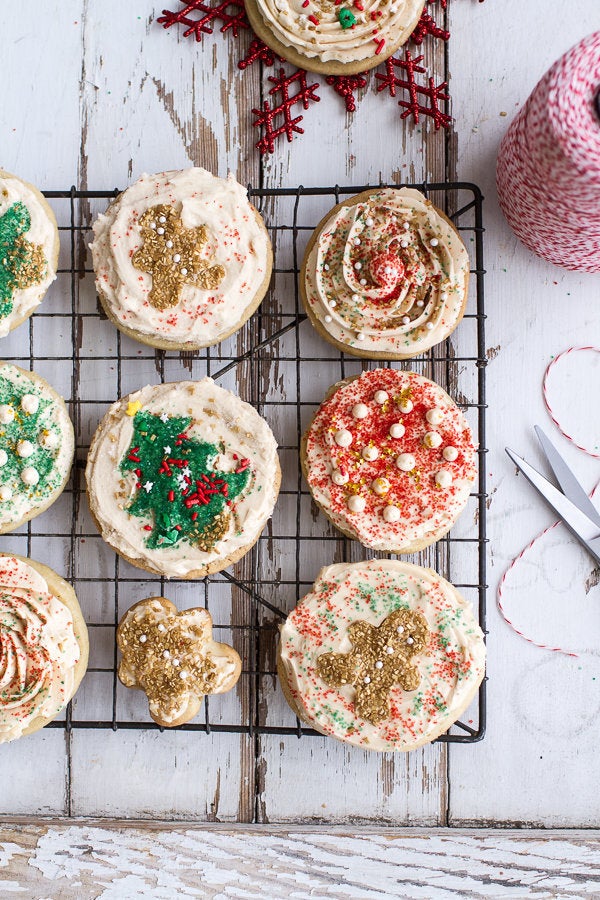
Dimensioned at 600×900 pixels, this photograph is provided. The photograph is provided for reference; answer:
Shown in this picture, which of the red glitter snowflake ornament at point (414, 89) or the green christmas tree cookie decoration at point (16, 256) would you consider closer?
the green christmas tree cookie decoration at point (16, 256)

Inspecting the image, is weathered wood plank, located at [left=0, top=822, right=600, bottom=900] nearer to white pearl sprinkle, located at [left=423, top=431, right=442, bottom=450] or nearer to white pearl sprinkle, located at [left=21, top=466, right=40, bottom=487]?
white pearl sprinkle, located at [left=21, top=466, right=40, bottom=487]

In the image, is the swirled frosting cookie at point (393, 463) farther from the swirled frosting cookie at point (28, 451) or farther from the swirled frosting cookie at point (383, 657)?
the swirled frosting cookie at point (28, 451)

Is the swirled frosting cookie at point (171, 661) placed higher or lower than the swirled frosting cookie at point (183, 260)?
lower

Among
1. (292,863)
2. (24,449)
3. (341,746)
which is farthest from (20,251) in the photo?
(292,863)

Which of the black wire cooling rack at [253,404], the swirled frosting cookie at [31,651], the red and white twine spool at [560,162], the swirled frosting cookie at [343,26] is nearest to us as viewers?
the red and white twine spool at [560,162]

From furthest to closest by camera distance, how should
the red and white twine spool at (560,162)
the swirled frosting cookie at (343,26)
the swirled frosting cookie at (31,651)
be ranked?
the swirled frosting cookie at (343,26) < the swirled frosting cookie at (31,651) < the red and white twine spool at (560,162)

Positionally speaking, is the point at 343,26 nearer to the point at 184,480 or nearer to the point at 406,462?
the point at 406,462

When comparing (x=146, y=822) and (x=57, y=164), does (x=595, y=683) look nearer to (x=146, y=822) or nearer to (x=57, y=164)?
(x=146, y=822)

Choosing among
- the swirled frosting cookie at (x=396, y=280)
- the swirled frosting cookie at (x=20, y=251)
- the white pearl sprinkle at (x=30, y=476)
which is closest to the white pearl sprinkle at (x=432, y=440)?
the swirled frosting cookie at (x=396, y=280)
